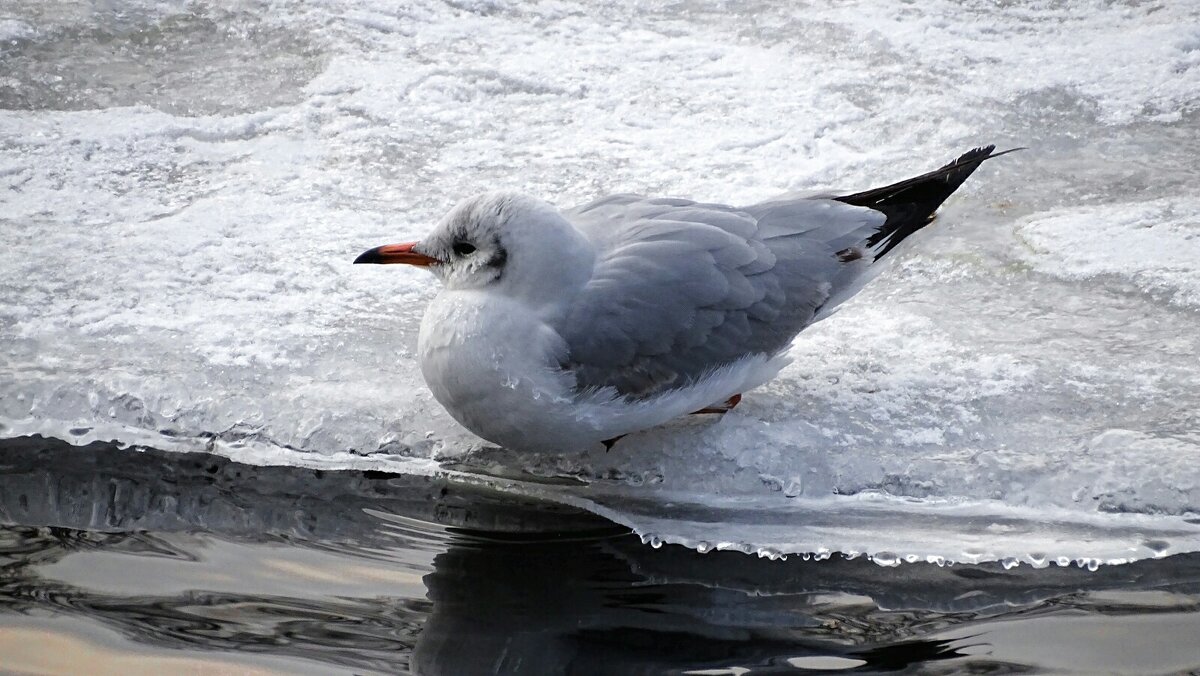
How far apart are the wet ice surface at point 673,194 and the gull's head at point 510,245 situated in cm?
47

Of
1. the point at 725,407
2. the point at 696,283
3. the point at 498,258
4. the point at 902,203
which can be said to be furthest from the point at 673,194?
the point at 498,258

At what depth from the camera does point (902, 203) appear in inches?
141

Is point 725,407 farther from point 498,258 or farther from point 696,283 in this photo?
point 498,258

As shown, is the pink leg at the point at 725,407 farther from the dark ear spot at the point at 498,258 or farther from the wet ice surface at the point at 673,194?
the dark ear spot at the point at 498,258

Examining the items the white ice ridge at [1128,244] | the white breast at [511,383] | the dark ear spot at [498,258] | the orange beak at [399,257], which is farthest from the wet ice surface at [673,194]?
the dark ear spot at [498,258]

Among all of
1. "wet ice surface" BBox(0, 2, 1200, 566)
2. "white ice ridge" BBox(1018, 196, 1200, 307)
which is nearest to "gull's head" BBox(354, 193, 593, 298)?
"wet ice surface" BBox(0, 2, 1200, 566)

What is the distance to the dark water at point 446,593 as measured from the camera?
8.55 feet

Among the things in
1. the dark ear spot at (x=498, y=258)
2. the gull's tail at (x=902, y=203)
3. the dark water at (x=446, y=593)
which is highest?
the gull's tail at (x=902, y=203)

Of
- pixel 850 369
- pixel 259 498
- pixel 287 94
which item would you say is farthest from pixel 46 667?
pixel 287 94

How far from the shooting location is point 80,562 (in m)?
2.87

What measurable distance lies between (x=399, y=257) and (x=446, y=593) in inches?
34.9

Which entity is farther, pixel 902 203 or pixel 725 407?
pixel 902 203

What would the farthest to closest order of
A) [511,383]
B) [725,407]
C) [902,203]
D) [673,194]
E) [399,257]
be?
[673,194] → [902,203] → [725,407] → [399,257] → [511,383]

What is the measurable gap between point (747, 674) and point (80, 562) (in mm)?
1521
